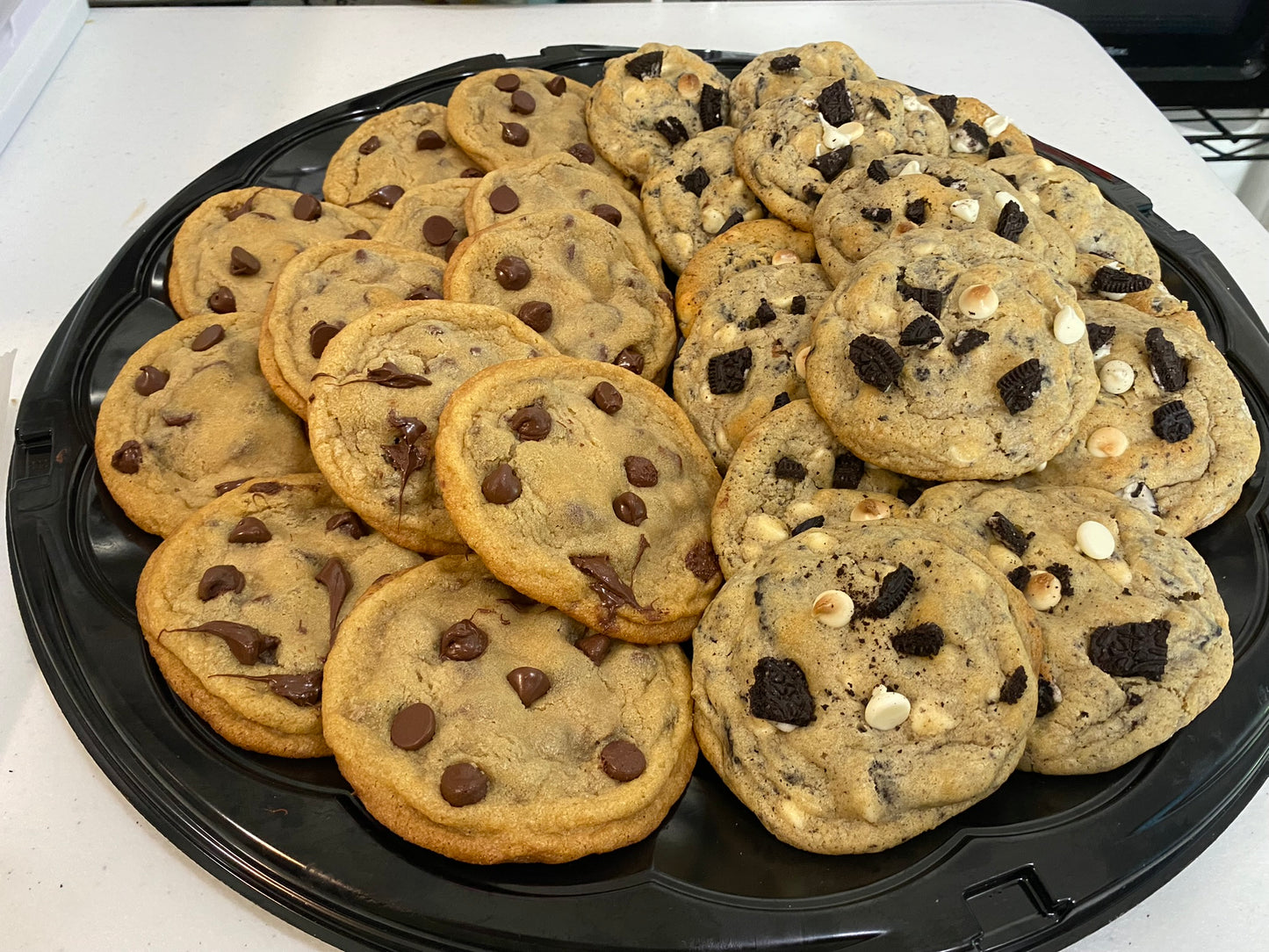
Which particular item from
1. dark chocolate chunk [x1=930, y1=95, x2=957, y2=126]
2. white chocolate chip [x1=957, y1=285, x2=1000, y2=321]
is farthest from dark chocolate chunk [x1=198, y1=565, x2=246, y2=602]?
dark chocolate chunk [x1=930, y1=95, x2=957, y2=126]

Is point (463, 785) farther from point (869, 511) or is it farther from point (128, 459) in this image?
point (128, 459)

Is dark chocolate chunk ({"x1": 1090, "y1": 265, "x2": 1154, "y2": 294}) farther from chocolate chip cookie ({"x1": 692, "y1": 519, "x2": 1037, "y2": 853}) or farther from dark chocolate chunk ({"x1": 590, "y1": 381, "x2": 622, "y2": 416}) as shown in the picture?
dark chocolate chunk ({"x1": 590, "y1": 381, "x2": 622, "y2": 416})

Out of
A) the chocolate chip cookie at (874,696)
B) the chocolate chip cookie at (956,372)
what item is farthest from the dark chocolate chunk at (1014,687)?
the chocolate chip cookie at (956,372)

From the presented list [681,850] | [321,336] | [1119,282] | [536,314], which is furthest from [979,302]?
[321,336]

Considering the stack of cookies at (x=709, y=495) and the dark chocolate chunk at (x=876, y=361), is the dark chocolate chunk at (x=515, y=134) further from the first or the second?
the dark chocolate chunk at (x=876, y=361)

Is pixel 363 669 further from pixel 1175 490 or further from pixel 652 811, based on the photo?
pixel 1175 490

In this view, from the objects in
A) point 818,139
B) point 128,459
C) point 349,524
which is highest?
point 818,139

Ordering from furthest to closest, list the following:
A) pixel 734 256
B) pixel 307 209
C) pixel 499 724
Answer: pixel 307 209
pixel 734 256
pixel 499 724

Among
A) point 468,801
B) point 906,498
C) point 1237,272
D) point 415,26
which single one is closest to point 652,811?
point 468,801
